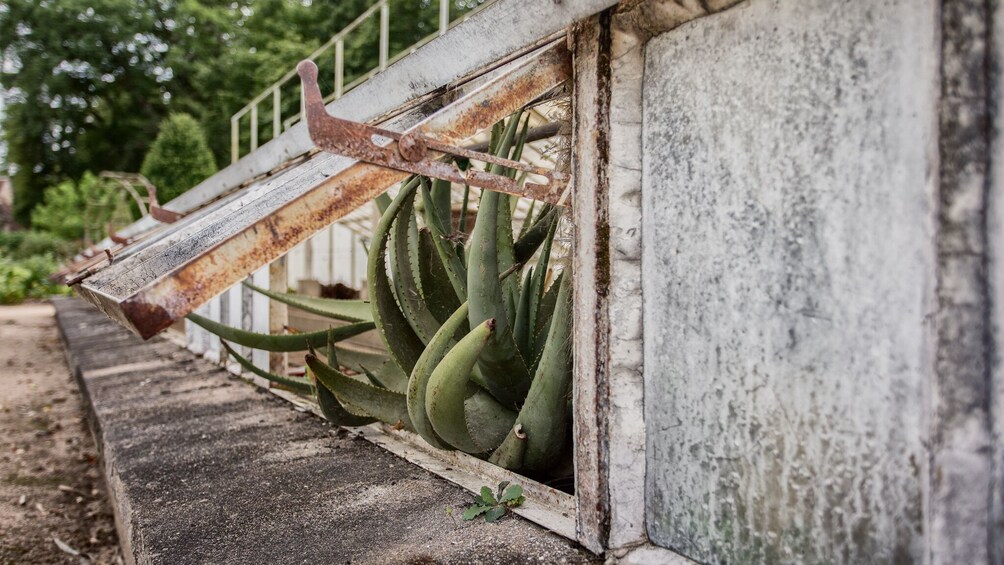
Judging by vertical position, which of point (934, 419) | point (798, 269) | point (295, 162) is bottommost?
point (934, 419)

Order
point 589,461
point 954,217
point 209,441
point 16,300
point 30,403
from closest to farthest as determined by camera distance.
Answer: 1. point 954,217
2. point 589,461
3. point 209,441
4. point 30,403
5. point 16,300

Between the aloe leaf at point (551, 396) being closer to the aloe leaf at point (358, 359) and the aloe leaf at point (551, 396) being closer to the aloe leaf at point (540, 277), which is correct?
the aloe leaf at point (540, 277)

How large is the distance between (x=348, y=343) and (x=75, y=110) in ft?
98.6

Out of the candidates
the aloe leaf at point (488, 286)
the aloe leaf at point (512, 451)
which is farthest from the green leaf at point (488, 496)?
the aloe leaf at point (488, 286)

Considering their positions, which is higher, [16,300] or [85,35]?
[85,35]

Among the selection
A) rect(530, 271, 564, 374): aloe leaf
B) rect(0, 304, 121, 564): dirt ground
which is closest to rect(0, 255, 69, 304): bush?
rect(0, 304, 121, 564): dirt ground

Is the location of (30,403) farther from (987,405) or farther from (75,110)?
(75,110)

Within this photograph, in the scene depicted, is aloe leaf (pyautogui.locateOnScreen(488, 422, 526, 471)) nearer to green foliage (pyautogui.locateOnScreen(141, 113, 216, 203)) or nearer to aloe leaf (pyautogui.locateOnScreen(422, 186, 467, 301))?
aloe leaf (pyautogui.locateOnScreen(422, 186, 467, 301))

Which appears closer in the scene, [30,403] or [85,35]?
[30,403]

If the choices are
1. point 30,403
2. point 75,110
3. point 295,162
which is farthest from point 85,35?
point 295,162

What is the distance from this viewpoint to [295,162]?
2729 mm

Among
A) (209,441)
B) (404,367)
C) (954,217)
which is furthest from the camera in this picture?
(209,441)

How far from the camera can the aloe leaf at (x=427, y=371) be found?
1.58m

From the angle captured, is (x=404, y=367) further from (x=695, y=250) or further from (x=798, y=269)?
(x=798, y=269)
